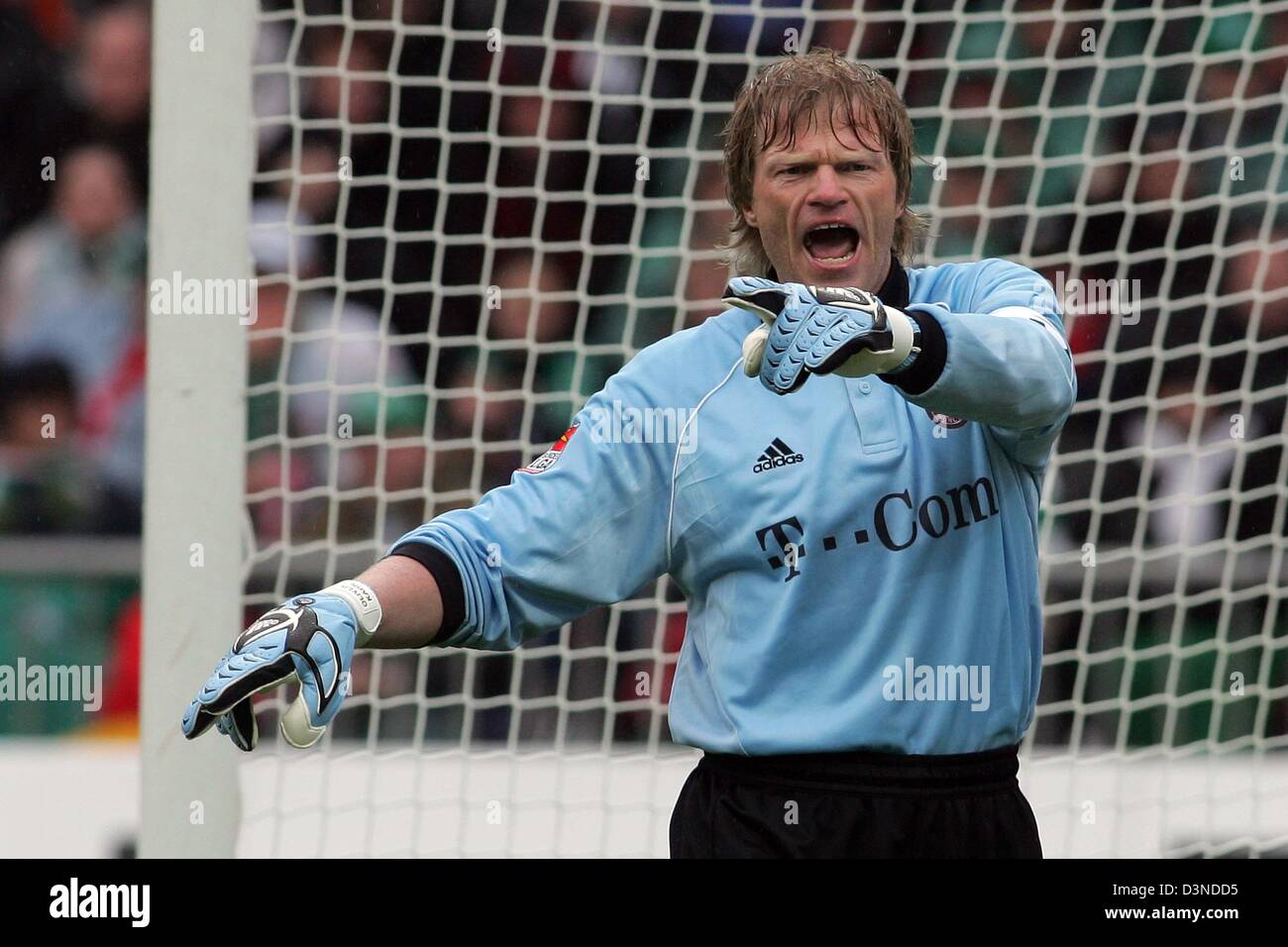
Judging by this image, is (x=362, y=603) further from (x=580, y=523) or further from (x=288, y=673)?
(x=580, y=523)

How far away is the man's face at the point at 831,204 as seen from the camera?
2502 mm

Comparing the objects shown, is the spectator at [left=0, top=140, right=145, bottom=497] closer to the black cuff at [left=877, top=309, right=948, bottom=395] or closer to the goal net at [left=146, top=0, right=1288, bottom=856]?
A: the goal net at [left=146, top=0, right=1288, bottom=856]

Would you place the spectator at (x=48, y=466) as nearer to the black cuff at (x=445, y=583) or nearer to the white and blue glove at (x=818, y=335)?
the black cuff at (x=445, y=583)

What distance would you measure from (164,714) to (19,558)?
166 cm

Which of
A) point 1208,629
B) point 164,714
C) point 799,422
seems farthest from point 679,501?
point 1208,629

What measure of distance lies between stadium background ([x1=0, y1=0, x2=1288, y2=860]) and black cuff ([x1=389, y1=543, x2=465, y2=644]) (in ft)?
4.95

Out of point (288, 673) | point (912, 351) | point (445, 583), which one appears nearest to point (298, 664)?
point (288, 673)

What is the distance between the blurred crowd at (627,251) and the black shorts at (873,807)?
158 centimetres

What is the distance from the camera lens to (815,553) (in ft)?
7.87

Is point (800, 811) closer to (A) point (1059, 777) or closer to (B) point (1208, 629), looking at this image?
(A) point (1059, 777)

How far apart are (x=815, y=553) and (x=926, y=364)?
37 centimetres

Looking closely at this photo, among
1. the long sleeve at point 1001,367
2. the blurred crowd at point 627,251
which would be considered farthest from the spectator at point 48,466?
the long sleeve at point 1001,367

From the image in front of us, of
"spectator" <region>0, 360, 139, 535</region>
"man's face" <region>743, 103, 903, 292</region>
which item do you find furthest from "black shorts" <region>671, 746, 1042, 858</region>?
"spectator" <region>0, 360, 139, 535</region>

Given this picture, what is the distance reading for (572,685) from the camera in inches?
178
